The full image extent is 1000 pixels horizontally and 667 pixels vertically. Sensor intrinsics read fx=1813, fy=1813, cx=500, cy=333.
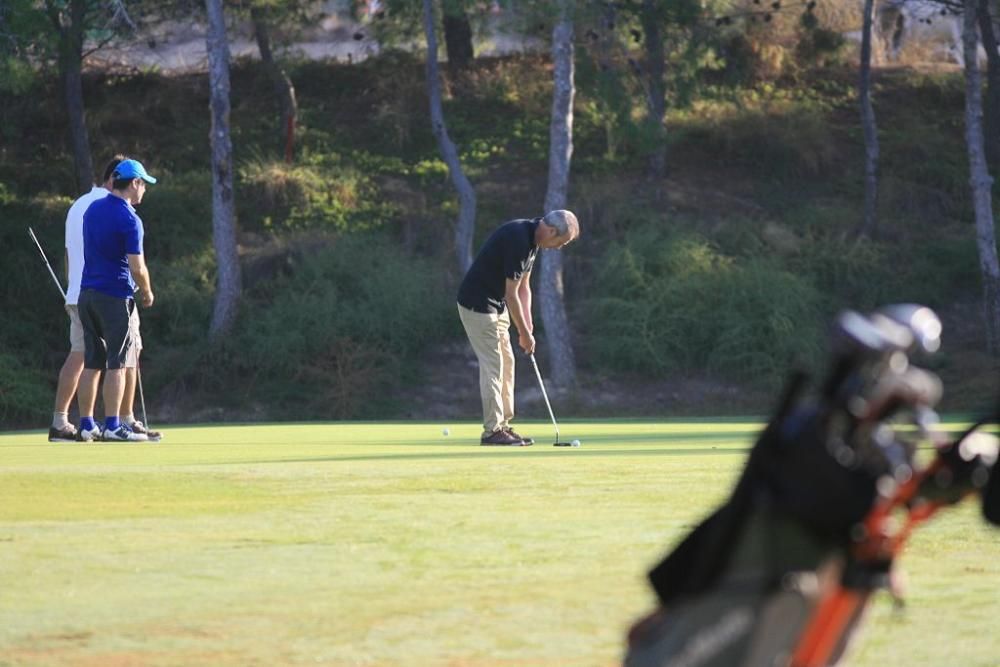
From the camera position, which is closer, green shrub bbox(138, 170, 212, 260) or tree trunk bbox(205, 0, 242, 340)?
tree trunk bbox(205, 0, 242, 340)

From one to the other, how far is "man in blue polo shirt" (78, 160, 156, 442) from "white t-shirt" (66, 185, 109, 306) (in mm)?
119

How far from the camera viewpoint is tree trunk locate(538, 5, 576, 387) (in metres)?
29.5

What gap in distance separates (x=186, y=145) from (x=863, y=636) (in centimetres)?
3264

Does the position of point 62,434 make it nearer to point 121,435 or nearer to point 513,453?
point 121,435

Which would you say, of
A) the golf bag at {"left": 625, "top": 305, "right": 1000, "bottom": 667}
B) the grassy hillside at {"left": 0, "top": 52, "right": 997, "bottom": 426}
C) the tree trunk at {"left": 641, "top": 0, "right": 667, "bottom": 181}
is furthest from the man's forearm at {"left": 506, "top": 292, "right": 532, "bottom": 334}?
the tree trunk at {"left": 641, "top": 0, "right": 667, "bottom": 181}

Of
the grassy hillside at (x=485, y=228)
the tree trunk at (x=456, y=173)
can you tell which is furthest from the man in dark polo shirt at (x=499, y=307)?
the tree trunk at (x=456, y=173)

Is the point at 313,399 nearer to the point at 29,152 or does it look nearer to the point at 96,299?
the point at 29,152

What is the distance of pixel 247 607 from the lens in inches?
238

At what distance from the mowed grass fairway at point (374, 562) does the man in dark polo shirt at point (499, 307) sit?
6.49 feet

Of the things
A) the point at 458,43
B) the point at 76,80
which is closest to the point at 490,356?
the point at 76,80

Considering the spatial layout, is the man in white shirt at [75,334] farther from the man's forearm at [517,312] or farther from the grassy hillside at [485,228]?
the grassy hillside at [485,228]

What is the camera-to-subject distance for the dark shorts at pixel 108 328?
14.7 m

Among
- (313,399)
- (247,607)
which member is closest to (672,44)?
(313,399)

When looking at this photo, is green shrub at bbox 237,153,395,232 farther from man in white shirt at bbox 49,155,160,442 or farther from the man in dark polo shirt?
the man in dark polo shirt
